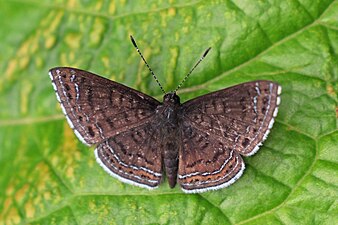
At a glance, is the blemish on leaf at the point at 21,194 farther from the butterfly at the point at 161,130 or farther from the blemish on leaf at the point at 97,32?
the blemish on leaf at the point at 97,32

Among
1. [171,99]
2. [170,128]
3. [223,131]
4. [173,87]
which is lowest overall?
[223,131]

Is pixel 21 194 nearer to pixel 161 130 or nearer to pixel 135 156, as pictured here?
pixel 135 156

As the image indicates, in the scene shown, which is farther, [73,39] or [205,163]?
[73,39]

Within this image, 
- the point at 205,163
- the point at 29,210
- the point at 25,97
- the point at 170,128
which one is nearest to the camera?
the point at 205,163

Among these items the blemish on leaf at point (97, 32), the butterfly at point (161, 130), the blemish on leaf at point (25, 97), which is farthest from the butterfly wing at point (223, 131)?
the blemish on leaf at point (25, 97)

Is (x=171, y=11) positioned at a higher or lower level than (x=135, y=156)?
higher

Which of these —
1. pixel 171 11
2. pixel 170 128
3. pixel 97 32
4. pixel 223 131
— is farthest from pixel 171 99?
pixel 97 32

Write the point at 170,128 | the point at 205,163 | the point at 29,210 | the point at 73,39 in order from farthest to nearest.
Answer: the point at 73,39
the point at 29,210
the point at 170,128
the point at 205,163

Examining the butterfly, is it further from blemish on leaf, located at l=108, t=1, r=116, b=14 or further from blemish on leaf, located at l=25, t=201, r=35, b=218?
blemish on leaf, located at l=25, t=201, r=35, b=218

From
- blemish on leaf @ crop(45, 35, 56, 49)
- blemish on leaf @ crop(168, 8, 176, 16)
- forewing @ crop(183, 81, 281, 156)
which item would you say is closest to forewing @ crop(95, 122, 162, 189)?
forewing @ crop(183, 81, 281, 156)
